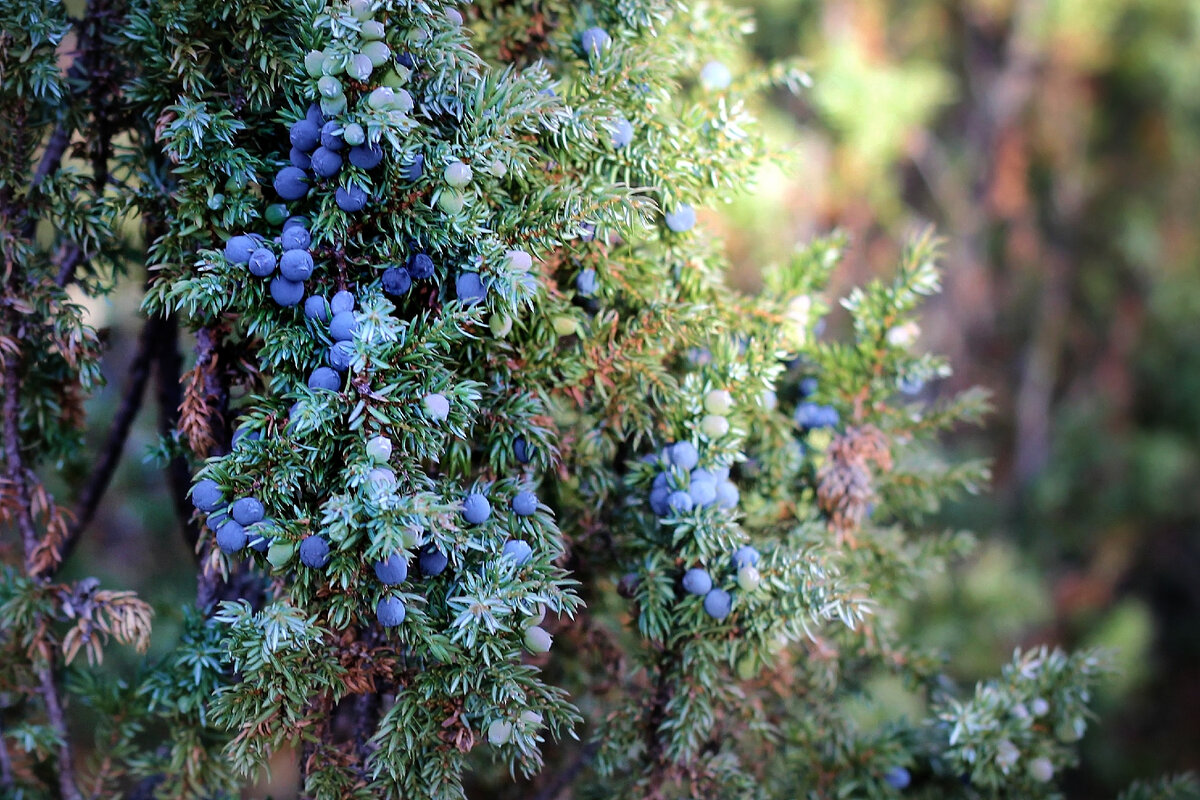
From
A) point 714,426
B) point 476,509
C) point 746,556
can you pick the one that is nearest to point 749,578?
point 746,556

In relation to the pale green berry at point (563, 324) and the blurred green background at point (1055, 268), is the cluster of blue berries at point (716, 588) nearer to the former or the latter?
the pale green berry at point (563, 324)

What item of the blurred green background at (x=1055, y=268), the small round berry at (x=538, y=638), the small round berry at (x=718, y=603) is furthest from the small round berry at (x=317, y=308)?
the blurred green background at (x=1055, y=268)

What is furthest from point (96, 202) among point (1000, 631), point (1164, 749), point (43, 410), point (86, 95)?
point (1164, 749)

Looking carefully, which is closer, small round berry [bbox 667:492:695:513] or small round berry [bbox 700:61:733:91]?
small round berry [bbox 667:492:695:513]

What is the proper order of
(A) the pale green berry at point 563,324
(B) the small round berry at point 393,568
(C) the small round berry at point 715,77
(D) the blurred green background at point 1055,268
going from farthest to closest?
(D) the blurred green background at point 1055,268 < (C) the small round berry at point 715,77 < (A) the pale green berry at point 563,324 < (B) the small round berry at point 393,568

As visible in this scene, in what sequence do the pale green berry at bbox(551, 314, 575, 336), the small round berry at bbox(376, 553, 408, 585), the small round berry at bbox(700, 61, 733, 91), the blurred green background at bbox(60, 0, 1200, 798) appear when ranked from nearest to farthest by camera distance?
the small round berry at bbox(376, 553, 408, 585)
the pale green berry at bbox(551, 314, 575, 336)
the small round berry at bbox(700, 61, 733, 91)
the blurred green background at bbox(60, 0, 1200, 798)

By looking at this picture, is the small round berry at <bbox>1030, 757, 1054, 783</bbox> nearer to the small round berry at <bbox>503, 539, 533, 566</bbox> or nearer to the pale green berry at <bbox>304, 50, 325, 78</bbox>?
the small round berry at <bbox>503, 539, 533, 566</bbox>

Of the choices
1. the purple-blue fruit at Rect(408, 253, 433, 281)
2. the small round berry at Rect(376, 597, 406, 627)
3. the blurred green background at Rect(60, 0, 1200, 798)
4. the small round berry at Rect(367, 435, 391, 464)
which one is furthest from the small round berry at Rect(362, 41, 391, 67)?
the blurred green background at Rect(60, 0, 1200, 798)
